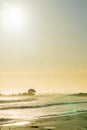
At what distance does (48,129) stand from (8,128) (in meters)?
3.60

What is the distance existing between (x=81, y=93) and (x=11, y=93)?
4776 centimetres

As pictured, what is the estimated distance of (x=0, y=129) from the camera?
25125mm

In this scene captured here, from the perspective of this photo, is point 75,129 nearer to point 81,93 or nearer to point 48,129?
point 48,129

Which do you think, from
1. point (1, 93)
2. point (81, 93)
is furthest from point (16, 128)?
point (81, 93)

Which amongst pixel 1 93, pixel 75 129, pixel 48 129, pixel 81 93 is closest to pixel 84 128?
pixel 75 129

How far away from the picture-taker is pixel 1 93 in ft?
490

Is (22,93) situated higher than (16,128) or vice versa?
(22,93)

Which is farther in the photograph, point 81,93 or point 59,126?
point 81,93

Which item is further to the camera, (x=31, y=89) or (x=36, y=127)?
(x=31, y=89)

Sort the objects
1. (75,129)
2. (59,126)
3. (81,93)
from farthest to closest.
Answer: (81,93)
(59,126)
(75,129)

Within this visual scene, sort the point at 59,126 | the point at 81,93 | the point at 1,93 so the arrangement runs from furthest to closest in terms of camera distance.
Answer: the point at 81,93, the point at 1,93, the point at 59,126

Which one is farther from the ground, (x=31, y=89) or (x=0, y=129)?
(x=31, y=89)

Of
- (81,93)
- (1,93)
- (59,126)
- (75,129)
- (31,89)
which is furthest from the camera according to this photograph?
(81,93)

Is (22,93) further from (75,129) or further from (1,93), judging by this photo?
(75,129)
